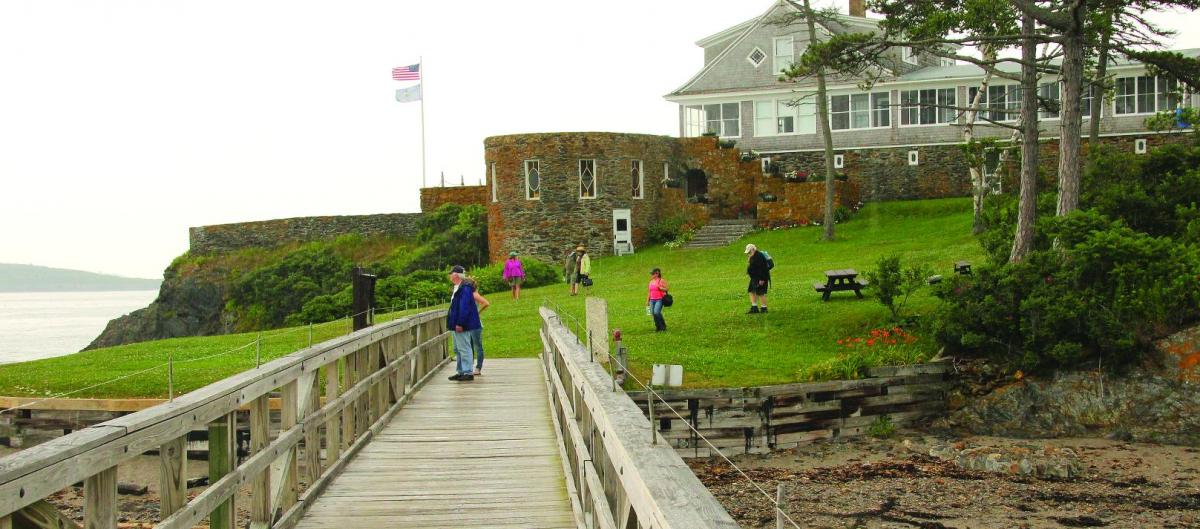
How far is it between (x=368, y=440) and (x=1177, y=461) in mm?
11935

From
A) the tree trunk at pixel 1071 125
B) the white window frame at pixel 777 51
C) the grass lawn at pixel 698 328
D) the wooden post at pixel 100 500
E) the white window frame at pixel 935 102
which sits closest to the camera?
the wooden post at pixel 100 500

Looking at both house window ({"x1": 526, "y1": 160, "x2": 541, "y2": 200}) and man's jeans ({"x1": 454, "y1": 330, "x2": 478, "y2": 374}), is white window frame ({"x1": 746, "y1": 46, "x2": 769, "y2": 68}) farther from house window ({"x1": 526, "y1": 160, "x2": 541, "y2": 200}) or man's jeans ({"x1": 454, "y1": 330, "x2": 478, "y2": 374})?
man's jeans ({"x1": 454, "y1": 330, "x2": 478, "y2": 374})

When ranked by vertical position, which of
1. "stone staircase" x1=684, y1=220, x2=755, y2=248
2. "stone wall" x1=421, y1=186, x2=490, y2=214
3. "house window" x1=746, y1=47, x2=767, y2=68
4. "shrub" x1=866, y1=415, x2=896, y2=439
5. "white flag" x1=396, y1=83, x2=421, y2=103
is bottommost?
"shrub" x1=866, y1=415, x2=896, y2=439

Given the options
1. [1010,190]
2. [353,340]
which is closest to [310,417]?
[353,340]

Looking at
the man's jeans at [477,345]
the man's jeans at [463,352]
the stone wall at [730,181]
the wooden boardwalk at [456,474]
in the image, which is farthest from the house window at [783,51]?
the wooden boardwalk at [456,474]

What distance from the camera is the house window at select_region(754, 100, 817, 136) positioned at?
47.2 m

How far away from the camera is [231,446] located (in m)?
5.73

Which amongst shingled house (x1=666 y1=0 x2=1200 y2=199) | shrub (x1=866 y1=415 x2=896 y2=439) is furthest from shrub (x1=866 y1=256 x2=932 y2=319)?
shingled house (x1=666 y1=0 x2=1200 y2=199)

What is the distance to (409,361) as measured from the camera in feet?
46.0

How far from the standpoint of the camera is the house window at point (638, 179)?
44.1 meters

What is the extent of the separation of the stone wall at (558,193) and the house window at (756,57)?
26.2 ft

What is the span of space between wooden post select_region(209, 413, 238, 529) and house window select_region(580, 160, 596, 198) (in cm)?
3725

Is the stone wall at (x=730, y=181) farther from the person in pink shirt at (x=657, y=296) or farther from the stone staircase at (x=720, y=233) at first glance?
the person in pink shirt at (x=657, y=296)

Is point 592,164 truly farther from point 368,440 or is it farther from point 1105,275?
point 368,440
